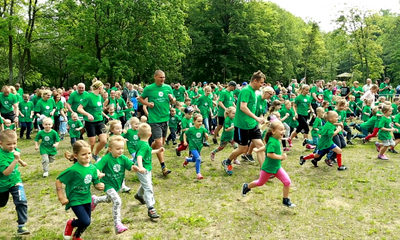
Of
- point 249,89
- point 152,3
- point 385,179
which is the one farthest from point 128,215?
point 152,3

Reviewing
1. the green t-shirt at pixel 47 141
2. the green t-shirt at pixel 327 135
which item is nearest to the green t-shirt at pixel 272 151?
the green t-shirt at pixel 327 135

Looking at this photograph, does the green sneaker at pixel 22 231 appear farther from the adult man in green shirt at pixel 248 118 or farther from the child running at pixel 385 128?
the child running at pixel 385 128

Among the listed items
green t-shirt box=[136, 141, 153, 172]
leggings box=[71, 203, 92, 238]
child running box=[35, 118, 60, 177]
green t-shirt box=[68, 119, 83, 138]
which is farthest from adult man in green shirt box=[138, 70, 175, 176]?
green t-shirt box=[68, 119, 83, 138]

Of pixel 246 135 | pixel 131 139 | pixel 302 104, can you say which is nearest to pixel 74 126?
pixel 131 139

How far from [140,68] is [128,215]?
23187 mm

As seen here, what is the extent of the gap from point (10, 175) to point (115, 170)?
1.47m

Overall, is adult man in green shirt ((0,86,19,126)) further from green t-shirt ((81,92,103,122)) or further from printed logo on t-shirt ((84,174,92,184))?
printed logo on t-shirt ((84,174,92,184))

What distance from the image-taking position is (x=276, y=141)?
4965mm

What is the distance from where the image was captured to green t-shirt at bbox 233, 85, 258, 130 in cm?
600

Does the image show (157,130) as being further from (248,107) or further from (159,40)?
(159,40)

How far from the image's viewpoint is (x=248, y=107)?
6285 millimetres

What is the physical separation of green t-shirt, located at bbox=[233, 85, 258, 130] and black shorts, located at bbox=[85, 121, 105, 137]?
3381 millimetres

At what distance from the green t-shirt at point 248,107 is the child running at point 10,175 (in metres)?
3.96

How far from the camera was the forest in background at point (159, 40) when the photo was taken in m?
24.1
